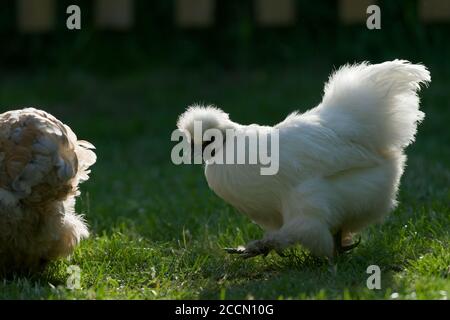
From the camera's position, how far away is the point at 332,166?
4477mm

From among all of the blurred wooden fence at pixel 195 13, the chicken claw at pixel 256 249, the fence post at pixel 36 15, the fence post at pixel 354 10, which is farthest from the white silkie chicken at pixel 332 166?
the fence post at pixel 36 15

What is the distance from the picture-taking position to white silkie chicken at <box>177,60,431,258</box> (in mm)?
4422

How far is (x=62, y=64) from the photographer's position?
1203cm

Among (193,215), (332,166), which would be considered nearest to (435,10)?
(193,215)

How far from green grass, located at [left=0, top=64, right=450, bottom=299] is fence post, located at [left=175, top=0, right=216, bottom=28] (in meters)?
0.83

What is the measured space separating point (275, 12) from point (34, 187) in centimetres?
756

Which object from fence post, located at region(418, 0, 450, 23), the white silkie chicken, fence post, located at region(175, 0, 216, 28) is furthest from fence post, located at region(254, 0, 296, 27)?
the white silkie chicken

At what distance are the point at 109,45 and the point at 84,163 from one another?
25.7 ft

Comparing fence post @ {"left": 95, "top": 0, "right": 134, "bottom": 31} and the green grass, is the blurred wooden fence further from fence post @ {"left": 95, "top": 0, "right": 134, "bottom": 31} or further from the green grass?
the green grass

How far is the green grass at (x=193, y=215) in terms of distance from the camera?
4.23 m

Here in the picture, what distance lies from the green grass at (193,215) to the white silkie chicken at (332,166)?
249 millimetres

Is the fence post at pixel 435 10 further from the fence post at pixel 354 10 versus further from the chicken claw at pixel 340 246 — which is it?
the chicken claw at pixel 340 246

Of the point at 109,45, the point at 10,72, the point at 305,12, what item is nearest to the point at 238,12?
the point at 305,12

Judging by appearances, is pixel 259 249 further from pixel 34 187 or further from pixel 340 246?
pixel 34 187
